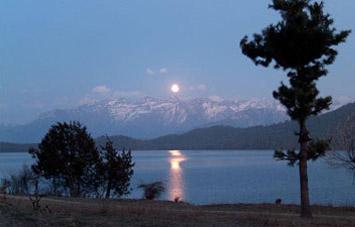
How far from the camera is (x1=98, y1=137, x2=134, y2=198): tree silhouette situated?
52000mm

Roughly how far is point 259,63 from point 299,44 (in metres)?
1.77

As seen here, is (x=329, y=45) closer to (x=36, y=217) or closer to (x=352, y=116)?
(x=36, y=217)

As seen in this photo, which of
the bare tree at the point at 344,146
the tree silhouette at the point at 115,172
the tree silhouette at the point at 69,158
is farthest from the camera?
the tree silhouette at the point at 115,172

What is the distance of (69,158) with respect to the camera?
5109 cm

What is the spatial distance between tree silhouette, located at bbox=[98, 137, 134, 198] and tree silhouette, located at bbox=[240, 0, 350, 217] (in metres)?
31.4

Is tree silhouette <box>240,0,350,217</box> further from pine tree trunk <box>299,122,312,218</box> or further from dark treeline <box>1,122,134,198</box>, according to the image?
dark treeline <box>1,122,134,198</box>

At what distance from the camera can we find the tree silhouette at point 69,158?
5112 cm

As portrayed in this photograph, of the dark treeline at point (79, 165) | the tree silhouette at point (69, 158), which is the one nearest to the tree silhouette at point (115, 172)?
the dark treeline at point (79, 165)

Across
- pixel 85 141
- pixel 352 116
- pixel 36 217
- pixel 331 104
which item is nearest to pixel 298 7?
pixel 331 104

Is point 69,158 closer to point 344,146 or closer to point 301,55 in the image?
point 344,146

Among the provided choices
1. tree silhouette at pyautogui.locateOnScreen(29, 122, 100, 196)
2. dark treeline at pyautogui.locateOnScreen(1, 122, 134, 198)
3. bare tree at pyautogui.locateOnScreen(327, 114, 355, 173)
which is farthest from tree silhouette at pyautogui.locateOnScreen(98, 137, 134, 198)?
bare tree at pyautogui.locateOnScreen(327, 114, 355, 173)

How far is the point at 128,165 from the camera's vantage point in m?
52.9

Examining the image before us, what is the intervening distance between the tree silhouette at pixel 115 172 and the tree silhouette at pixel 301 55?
31372 mm

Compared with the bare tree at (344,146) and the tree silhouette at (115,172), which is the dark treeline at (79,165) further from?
the bare tree at (344,146)
